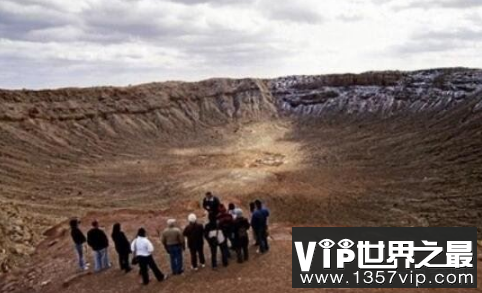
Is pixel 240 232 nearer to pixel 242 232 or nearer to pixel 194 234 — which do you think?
pixel 242 232

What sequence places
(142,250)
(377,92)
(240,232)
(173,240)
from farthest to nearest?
1. (377,92)
2. (240,232)
3. (173,240)
4. (142,250)

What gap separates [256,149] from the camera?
165 feet

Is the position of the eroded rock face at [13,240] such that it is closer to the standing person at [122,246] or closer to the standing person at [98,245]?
the standing person at [98,245]

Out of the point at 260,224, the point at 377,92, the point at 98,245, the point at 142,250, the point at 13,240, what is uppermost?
the point at 377,92

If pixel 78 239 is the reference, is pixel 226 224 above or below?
above

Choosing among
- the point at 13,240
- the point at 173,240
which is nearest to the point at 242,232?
the point at 173,240

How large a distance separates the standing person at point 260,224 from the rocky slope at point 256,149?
760 centimetres

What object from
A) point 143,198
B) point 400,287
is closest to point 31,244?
point 400,287

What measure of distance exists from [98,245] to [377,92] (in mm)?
56060

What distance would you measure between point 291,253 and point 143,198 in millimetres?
20430

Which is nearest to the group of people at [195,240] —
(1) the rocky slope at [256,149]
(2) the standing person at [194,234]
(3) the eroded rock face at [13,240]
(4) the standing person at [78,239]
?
(2) the standing person at [194,234]

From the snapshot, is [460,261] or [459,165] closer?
[460,261]

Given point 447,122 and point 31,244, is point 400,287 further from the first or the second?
point 447,122

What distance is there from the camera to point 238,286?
1100 cm
